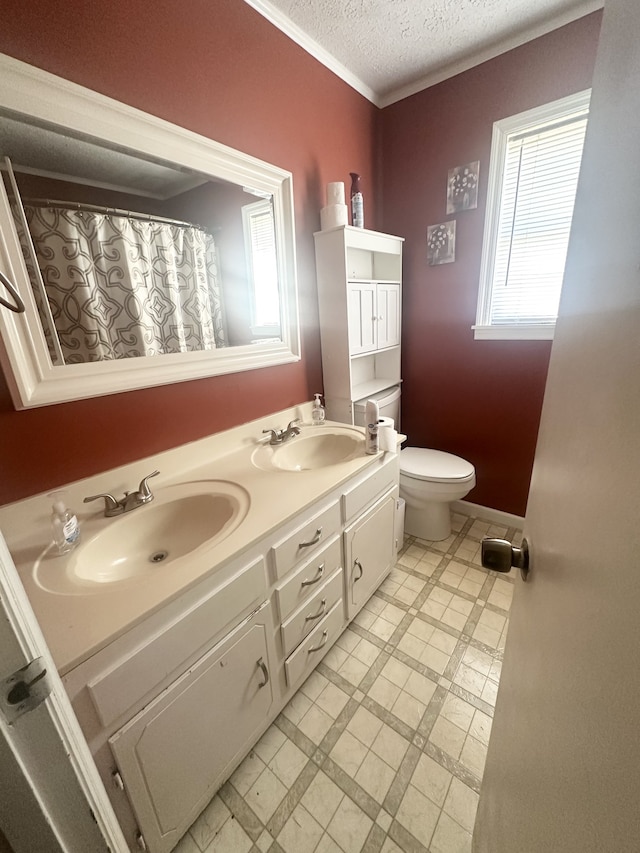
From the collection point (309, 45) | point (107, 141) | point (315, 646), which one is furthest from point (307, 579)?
point (309, 45)

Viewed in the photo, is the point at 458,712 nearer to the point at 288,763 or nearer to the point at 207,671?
the point at 288,763

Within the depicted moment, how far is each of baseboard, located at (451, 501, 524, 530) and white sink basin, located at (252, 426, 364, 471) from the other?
114 cm

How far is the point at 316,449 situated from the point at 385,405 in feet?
2.17

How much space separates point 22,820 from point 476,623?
1571 millimetres

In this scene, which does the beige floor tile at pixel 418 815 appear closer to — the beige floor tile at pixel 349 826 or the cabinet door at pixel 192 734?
the beige floor tile at pixel 349 826

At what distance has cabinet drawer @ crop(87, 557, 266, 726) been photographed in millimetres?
637

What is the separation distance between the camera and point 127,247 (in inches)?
40.6

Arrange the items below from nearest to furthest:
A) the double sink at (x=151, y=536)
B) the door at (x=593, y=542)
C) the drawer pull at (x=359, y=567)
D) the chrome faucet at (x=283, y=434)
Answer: the door at (x=593, y=542) < the double sink at (x=151, y=536) < the drawer pull at (x=359, y=567) < the chrome faucet at (x=283, y=434)

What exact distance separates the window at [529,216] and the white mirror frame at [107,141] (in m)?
1.16

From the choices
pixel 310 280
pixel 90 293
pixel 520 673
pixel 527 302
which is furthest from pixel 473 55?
pixel 520 673

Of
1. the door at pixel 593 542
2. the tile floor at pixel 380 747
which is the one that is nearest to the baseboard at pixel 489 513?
the tile floor at pixel 380 747

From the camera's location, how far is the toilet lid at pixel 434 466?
68.9 inches

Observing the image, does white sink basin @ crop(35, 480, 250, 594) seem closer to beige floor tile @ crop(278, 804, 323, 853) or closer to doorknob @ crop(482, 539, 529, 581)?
doorknob @ crop(482, 539, 529, 581)

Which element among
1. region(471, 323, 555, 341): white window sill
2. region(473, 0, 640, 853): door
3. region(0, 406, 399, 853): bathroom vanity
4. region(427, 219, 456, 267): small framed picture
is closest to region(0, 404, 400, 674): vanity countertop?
region(0, 406, 399, 853): bathroom vanity
